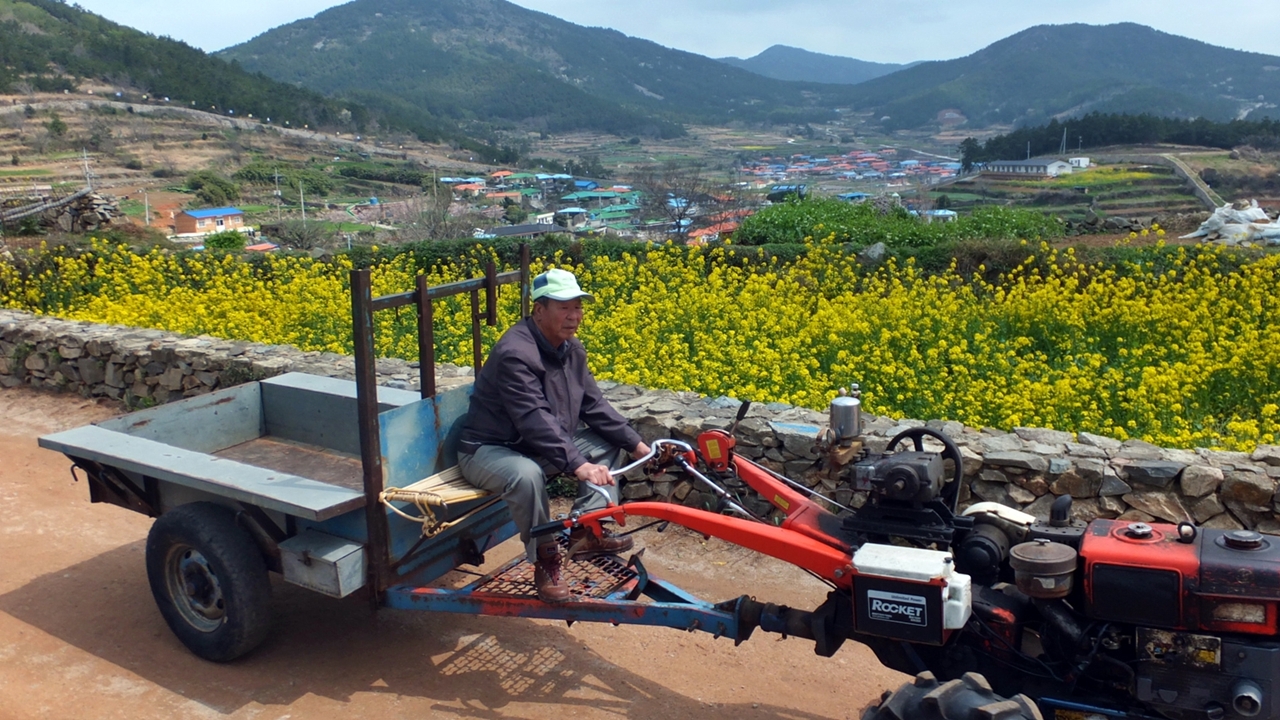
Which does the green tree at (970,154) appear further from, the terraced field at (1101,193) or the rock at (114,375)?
the rock at (114,375)

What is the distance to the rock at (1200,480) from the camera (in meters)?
4.73

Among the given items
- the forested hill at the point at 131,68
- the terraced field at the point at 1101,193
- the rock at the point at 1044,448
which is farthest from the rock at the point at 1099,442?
the forested hill at the point at 131,68

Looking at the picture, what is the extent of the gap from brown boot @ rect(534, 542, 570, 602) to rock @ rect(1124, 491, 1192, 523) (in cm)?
293

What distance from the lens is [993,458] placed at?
504cm

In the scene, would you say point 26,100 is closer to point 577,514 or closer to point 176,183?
point 176,183

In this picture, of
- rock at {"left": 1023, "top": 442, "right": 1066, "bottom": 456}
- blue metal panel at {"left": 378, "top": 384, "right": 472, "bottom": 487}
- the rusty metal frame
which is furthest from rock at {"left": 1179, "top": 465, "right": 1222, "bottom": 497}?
the rusty metal frame

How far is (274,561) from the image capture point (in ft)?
14.1

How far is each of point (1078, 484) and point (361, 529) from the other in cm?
349

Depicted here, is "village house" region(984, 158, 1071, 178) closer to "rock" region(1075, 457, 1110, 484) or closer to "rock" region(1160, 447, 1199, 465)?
"rock" region(1160, 447, 1199, 465)

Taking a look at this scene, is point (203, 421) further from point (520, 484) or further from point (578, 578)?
point (578, 578)

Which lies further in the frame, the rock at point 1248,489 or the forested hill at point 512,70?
the forested hill at point 512,70

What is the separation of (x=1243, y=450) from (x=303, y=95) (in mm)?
85224

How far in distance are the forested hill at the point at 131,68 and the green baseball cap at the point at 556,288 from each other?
72810 mm

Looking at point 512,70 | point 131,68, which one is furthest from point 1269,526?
point 512,70
